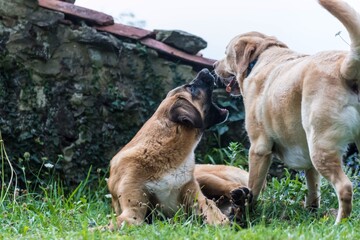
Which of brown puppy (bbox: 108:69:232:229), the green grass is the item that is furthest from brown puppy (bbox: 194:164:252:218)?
brown puppy (bbox: 108:69:232:229)

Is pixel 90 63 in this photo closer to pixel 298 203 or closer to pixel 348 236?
pixel 298 203

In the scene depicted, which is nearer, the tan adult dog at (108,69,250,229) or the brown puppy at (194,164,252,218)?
the tan adult dog at (108,69,250,229)

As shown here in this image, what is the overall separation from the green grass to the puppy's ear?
886 millimetres

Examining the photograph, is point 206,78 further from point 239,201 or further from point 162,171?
point 239,201

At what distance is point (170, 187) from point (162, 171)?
0.15 meters

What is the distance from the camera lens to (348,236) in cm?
491

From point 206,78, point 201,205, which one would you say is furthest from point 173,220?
point 206,78

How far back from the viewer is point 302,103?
600 cm

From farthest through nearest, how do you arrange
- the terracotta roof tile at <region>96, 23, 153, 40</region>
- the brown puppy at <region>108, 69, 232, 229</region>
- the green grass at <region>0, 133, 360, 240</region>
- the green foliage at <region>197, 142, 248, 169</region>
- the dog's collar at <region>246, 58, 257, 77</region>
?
the terracotta roof tile at <region>96, 23, 153, 40</region>
the green foliage at <region>197, 142, 248, 169</region>
the dog's collar at <region>246, 58, 257, 77</region>
the brown puppy at <region>108, 69, 232, 229</region>
the green grass at <region>0, 133, 360, 240</region>

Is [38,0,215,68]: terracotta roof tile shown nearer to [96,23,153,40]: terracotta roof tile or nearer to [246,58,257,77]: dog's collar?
[96,23,153,40]: terracotta roof tile

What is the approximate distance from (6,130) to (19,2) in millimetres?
1521

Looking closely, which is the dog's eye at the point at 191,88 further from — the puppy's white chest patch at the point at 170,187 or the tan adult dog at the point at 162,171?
the puppy's white chest patch at the point at 170,187

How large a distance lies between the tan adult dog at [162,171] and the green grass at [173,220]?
0.23 metres

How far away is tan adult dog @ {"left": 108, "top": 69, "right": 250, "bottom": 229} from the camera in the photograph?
6.25 meters
